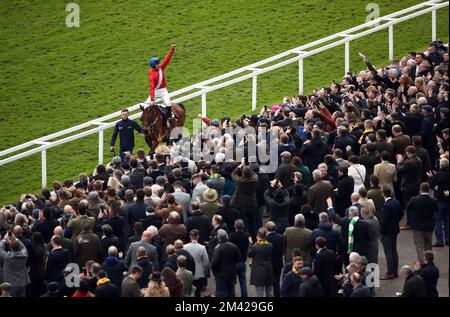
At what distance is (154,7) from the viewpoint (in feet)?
99.1

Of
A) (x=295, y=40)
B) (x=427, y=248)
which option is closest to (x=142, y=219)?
(x=427, y=248)

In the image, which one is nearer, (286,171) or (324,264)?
(324,264)

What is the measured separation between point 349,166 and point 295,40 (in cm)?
898

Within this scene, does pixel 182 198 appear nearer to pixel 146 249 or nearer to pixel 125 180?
pixel 125 180

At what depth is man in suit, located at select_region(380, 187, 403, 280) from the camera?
60.5ft

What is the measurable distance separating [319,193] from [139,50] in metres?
10.4

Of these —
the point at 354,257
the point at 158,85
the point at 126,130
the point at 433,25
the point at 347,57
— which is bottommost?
the point at 354,257

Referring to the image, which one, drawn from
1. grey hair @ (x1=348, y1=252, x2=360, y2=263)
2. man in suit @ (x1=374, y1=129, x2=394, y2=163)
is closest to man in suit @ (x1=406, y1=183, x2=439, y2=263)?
man in suit @ (x1=374, y1=129, x2=394, y2=163)

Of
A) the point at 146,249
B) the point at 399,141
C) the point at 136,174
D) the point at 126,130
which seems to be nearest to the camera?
the point at 146,249

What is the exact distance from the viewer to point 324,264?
1750 cm

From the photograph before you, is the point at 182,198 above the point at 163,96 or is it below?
below

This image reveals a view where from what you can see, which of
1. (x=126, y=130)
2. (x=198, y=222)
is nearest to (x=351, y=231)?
(x=198, y=222)
